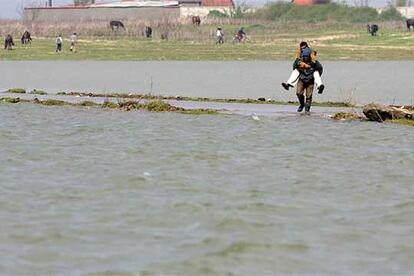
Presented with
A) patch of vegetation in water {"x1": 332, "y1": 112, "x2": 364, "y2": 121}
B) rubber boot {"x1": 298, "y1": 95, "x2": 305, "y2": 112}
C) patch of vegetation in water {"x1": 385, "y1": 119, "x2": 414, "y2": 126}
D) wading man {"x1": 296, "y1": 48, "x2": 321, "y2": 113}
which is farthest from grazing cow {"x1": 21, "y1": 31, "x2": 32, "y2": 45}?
patch of vegetation in water {"x1": 385, "y1": 119, "x2": 414, "y2": 126}

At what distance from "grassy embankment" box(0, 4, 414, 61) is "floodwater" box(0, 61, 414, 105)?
339cm

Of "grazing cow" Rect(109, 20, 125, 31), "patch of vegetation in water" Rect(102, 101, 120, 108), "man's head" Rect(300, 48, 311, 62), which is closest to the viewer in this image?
"man's head" Rect(300, 48, 311, 62)

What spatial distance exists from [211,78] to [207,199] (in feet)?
83.8

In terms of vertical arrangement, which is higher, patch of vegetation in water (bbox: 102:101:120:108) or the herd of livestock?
patch of vegetation in water (bbox: 102:101:120:108)

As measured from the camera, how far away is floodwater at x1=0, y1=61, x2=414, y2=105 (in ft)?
102

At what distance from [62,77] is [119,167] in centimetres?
2442

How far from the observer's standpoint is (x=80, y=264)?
984 centimetres

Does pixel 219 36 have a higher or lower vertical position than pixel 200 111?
lower

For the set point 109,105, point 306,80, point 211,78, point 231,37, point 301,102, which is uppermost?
point 306,80

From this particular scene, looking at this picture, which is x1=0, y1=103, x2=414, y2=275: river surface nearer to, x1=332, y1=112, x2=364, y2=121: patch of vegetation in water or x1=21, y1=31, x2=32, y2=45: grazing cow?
x1=332, y1=112, x2=364, y2=121: patch of vegetation in water

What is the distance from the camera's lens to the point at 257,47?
201ft

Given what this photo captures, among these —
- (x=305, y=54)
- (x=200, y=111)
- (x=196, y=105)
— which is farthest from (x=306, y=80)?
(x=196, y=105)

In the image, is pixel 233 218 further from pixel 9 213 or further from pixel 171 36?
pixel 171 36

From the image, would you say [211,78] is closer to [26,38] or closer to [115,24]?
[26,38]
